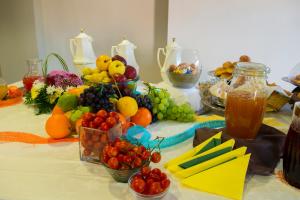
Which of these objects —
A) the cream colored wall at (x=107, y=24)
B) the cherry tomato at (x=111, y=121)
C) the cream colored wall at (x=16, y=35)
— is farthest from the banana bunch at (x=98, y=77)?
the cream colored wall at (x=16, y=35)

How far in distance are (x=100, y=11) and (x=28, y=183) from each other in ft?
6.37

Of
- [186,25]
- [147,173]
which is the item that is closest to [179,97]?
[147,173]

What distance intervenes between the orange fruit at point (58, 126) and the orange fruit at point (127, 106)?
0.18 m

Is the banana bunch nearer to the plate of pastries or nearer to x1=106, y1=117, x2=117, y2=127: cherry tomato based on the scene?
x1=106, y1=117, x2=117, y2=127: cherry tomato

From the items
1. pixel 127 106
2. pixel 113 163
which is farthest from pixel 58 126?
pixel 113 163

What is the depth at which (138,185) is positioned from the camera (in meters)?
0.57

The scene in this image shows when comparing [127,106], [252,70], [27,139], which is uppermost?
[252,70]

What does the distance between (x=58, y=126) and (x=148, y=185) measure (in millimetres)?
422

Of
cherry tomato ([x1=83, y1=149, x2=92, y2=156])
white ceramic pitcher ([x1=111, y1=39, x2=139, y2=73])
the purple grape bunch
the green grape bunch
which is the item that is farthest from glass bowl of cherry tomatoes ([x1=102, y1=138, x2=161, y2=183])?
white ceramic pitcher ([x1=111, y1=39, x2=139, y2=73])

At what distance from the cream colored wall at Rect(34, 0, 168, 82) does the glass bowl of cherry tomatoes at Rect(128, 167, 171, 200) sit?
1.79 meters

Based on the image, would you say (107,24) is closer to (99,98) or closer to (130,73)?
(130,73)

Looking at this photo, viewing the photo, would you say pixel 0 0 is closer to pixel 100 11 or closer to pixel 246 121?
pixel 100 11

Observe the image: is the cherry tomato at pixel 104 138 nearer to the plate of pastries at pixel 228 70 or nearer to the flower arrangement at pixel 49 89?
the flower arrangement at pixel 49 89

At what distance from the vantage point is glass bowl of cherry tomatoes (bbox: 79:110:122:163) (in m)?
0.72
